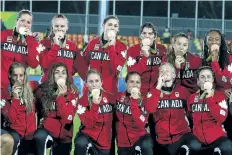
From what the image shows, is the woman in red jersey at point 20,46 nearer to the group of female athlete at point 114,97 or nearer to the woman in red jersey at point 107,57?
the group of female athlete at point 114,97

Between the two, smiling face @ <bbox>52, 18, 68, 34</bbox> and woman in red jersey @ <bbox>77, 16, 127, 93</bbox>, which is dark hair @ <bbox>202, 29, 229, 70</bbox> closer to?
woman in red jersey @ <bbox>77, 16, 127, 93</bbox>

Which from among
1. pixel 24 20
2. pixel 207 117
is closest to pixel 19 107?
pixel 24 20

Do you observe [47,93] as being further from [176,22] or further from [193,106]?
[176,22]

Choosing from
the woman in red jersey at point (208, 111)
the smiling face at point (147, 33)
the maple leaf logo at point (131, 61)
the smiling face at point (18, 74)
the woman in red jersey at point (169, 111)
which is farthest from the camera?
the maple leaf logo at point (131, 61)

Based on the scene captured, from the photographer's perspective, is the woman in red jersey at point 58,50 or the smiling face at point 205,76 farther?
the woman in red jersey at point 58,50

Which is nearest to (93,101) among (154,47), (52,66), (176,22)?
(52,66)

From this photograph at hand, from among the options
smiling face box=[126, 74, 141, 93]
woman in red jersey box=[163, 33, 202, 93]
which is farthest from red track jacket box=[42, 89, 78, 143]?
woman in red jersey box=[163, 33, 202, 93]

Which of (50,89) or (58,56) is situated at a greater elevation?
(58,56)

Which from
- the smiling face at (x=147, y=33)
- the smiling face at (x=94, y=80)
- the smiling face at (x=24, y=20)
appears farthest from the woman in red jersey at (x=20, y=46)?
the smiling face at (x=147, y=33)

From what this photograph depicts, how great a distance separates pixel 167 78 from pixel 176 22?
1432cm

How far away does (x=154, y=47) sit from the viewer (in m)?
7.43

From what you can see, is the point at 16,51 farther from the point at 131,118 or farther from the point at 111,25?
the point at 131,118

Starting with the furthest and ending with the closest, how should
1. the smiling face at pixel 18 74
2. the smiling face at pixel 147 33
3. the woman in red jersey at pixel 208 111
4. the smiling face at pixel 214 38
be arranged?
the smiling face at pixel 147 33 < the smiling face at pixel 214 38 < the smiling face at pixel 18 74 < the woman in red jersey at pixel 208 111

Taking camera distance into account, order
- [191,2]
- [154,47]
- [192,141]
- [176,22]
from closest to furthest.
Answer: [192,141] → [154,47] → [176,22] → [191,2]
